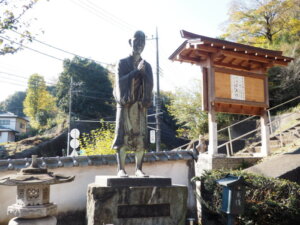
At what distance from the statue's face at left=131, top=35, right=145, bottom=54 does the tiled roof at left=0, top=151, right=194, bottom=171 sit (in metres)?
2.95

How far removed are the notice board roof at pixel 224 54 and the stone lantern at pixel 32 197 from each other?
8041mm

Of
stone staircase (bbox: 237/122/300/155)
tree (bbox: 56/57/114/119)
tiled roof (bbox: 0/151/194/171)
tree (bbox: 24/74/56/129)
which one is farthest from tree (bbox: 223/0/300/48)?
tree (bbox: 24/74/56/129)

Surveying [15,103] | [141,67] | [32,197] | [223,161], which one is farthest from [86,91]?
[15,103]

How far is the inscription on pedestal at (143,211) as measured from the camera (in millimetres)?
4641

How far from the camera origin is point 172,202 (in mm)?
4949

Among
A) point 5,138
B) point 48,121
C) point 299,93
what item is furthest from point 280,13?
point 5,138

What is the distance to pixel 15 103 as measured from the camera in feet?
189

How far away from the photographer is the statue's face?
5422 mm

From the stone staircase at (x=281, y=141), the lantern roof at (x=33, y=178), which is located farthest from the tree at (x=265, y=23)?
the lantern roof at (x=33, y=178)

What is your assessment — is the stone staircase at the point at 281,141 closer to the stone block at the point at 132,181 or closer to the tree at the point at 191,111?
the tree at the point at 191,111

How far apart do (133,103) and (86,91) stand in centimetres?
2840

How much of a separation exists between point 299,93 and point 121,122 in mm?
18956

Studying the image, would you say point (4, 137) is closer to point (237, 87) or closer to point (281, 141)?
point (237, 87)

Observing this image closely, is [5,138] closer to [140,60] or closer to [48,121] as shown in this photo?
[48,121]
